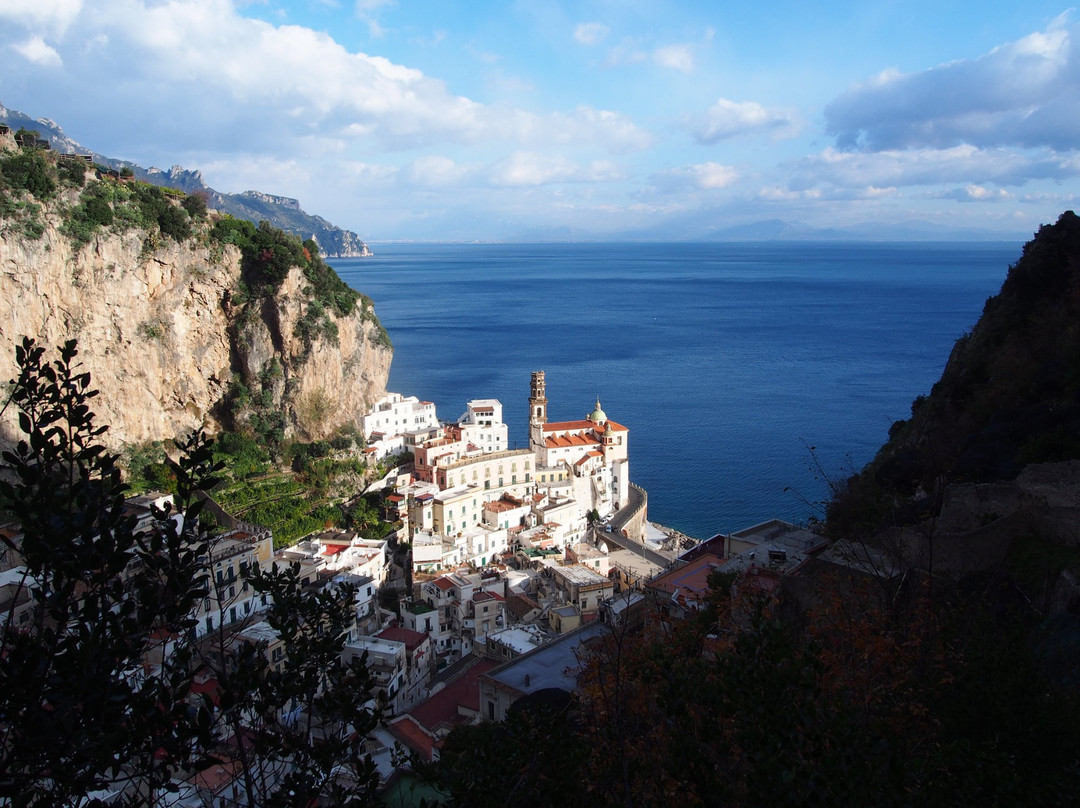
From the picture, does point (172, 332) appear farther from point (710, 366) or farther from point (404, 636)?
point (710, 366)

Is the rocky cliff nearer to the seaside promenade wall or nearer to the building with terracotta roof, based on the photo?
→ the building with terracotta roof

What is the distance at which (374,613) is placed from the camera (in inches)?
822

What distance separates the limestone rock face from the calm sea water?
523 inches

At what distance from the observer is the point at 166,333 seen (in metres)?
28.5

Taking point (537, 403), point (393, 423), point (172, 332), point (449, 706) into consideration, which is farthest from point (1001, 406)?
point (172, 332)

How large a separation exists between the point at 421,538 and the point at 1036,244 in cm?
1932

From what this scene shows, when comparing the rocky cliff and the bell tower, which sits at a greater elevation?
the rocky cliff

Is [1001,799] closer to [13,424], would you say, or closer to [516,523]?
[516,523]

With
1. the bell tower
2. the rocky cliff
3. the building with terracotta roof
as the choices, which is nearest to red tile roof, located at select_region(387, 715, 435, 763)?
the rocky cliff

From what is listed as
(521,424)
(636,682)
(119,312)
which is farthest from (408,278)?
(636,682)

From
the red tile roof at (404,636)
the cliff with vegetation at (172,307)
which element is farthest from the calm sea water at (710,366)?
the cliff with vegetation at (172,307)

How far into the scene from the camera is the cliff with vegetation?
79.9ft

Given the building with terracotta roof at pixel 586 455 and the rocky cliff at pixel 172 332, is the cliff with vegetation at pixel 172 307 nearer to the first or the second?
the rocky cliff at pixel 172 332

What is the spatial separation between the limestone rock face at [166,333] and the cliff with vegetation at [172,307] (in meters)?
0.04
